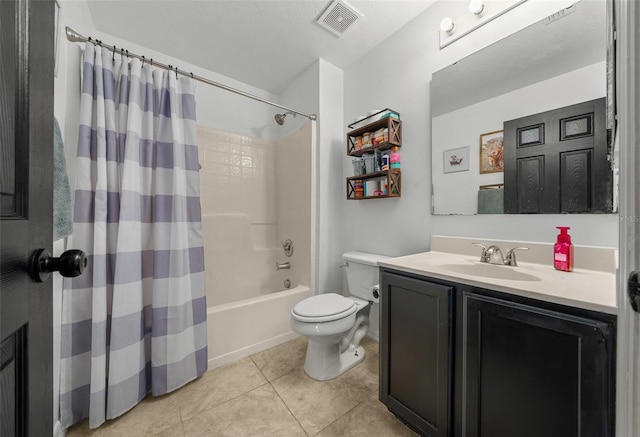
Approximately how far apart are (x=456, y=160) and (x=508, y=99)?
368 millimetres

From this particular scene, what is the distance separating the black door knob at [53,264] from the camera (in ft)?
1.29

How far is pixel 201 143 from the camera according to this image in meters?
2.09

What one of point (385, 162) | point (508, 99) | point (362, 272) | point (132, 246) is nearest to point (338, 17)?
point (385, 162)

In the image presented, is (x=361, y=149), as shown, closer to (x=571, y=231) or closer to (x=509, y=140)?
(x=509, y=140)

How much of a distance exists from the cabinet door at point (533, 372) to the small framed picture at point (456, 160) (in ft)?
2.75

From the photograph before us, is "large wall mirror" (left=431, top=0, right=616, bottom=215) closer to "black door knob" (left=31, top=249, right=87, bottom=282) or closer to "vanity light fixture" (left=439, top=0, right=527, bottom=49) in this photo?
"vanity light fixture" (left=439, top=0, right=527, bottom=49)

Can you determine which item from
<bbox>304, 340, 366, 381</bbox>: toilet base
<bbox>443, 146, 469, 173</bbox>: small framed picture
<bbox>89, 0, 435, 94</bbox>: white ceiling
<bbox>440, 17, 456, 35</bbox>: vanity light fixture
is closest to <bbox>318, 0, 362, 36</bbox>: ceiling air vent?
<bbox>89, 0, 435, 94</bbox>: white ceiling

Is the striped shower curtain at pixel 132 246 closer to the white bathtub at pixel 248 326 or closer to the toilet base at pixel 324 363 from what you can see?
the white bathtub at pixel 248 326

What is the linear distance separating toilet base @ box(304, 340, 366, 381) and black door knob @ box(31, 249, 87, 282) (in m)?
1.31

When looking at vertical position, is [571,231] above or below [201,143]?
below

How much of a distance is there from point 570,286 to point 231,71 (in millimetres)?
2750

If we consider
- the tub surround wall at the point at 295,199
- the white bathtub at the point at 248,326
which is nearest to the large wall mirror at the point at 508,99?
the tub surround wall at the point at 295,199

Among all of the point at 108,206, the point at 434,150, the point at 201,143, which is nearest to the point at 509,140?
the point at 434,150

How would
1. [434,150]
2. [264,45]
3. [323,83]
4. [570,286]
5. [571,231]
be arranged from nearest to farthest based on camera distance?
[570,286] < [571,231] < [434,150] < [264,45] < [323,83]
